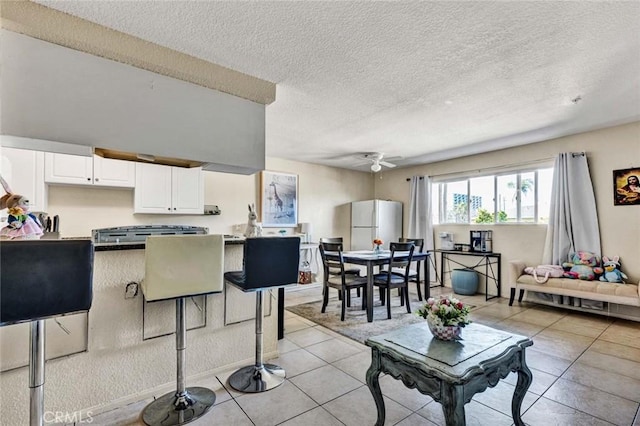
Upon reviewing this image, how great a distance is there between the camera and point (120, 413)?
6.18ft

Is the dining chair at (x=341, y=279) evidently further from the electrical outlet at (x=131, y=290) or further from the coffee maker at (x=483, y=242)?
the coffee maker at (x=483, y=242)

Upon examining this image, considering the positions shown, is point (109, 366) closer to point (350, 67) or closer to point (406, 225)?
point (350, 67)

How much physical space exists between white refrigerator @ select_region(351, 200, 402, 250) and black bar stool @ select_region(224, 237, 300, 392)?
153 inches

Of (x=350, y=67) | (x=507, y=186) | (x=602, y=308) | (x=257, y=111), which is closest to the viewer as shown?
(x=350, y=67)

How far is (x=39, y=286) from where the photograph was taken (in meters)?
1.25

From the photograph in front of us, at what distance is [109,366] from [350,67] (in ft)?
9.07

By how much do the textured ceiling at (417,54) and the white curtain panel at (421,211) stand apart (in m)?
2.36

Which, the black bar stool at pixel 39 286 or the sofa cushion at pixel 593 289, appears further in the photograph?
the sofa cushion at pixel 593 289

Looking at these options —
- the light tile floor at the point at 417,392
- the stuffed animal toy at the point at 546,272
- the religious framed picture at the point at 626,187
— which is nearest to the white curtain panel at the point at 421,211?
the stuffed animal toy at the point at 546,272

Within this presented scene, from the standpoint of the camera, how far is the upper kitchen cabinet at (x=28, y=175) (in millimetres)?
2889

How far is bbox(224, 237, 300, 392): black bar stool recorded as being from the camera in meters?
2.12

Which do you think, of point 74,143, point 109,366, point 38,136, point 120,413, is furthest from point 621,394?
point 38,136

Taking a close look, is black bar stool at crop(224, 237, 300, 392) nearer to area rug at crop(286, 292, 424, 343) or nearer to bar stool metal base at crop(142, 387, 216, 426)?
bar stool metal base at crop(142, 387, 216, 426)

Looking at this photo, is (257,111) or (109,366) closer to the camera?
(109,366)
